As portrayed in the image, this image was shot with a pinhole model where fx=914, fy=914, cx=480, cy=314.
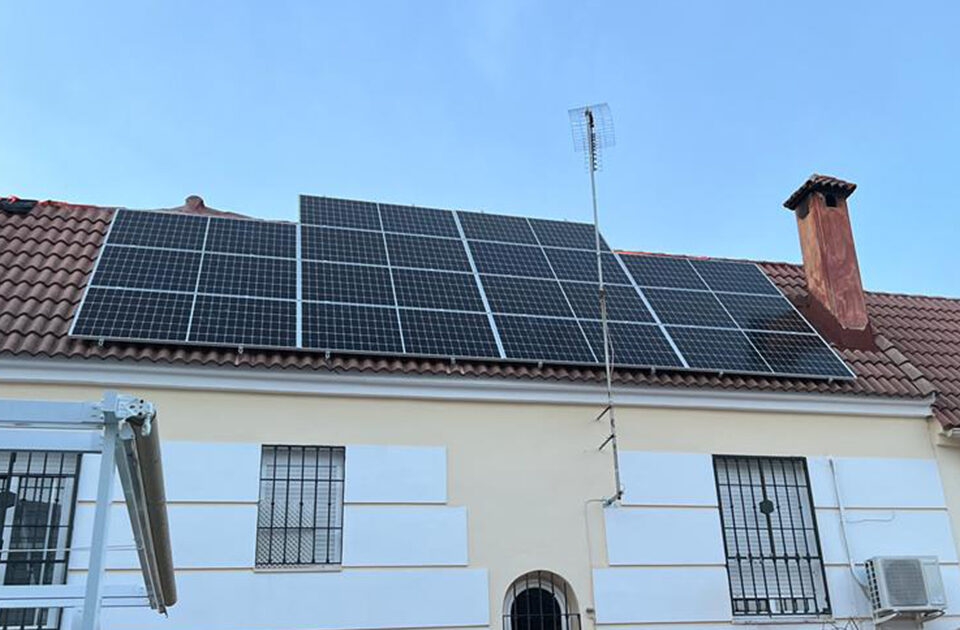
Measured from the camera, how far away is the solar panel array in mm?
10805

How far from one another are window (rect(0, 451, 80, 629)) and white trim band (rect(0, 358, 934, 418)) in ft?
2.90

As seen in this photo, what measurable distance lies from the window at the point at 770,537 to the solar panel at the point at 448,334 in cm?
330

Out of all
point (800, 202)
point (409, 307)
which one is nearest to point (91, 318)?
point (409, 307)

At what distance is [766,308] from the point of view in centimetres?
1360

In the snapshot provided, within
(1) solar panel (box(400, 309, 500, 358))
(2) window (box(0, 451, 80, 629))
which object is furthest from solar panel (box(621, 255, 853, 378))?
(2) window (box(0, 451, 80, 629))

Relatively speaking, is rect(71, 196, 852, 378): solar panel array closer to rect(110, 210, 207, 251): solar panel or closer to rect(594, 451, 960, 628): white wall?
rect(110, 210, 207, 251): solar panel

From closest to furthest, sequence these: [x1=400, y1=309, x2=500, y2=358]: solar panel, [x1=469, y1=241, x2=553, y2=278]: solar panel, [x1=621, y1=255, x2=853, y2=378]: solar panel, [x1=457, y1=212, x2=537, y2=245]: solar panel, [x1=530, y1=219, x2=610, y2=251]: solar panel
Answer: [x1=400, y1=309, x2=500, y2=358]: solar panel < [x1=621, y1=255, x2=853, y2=378]: solar panel < [x1=469, y1=241, x2=553, y2=278]: solar panel < [x1=457, y1=212, x2=537, y2=245]: solar panel < [x1=530, y1=219, x2=610, y2=251]: solar panel

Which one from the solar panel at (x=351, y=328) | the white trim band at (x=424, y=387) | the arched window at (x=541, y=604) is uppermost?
the solar panel at (x=351, y=328)

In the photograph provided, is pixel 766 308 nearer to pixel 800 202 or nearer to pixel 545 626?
pixel 800 202

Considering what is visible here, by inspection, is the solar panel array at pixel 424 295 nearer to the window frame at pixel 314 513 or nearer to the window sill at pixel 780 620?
the window frame at pixel 314 513

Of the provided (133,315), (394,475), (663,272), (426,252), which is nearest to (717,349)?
(663,272)

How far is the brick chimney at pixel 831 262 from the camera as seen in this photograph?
13.7 metres

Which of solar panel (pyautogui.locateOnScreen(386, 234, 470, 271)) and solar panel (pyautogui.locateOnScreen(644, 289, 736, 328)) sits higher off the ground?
solar panel (pyautogui.locateOnScreen(386, 234, 470, 271))

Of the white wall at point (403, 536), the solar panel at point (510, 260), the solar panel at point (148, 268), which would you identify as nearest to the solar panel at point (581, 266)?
the solar panel at point (510, 260)
